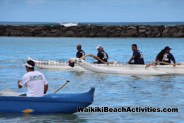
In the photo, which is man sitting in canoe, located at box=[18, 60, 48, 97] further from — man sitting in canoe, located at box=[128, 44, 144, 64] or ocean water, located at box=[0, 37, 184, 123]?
man sitting in canoe, located at box=[128, 44, 144, 64]

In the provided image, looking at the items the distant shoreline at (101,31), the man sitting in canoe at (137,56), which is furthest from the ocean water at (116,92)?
the distant shoreline at (101,31)

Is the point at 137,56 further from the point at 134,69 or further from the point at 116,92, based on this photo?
the point at 116,92

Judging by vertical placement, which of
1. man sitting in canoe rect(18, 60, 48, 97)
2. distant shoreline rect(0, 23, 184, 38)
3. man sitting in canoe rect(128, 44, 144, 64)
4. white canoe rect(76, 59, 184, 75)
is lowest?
distant shoreline rect(0, 23, 184, 38)

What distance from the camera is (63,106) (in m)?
16.6

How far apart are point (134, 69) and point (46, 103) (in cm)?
1322

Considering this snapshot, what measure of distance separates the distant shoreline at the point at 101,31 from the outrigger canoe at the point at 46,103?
255ft

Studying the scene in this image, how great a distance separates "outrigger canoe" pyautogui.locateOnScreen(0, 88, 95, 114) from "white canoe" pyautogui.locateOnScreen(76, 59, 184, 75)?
12.8 metres

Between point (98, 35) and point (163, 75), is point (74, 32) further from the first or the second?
point (163, 75)

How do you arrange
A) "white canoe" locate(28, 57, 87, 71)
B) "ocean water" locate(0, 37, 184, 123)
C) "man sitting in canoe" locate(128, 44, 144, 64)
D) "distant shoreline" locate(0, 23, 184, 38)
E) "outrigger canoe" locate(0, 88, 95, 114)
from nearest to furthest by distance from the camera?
"outrigger canoe" locate(0, 88, 95, 114) < "ocean water" locate(0, 37, 184, 123) < "man sitting in canoe" locate(128, 44, 144, 64) < "white canoe" locate(28, 57, 87, 71) < "distant shoreline" locate(0, 23, 184, 38)

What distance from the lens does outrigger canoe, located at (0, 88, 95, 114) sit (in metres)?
16.4

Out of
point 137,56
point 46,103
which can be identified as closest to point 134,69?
point 137,56

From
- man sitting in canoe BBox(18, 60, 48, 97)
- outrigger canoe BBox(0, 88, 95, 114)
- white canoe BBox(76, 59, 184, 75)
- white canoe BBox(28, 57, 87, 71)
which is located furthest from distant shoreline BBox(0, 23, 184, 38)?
man sitting in canoe BBox(18, 60, 48, 97)

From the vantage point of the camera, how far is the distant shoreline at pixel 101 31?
95125 millimetres

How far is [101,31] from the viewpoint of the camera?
9769 centimetres
